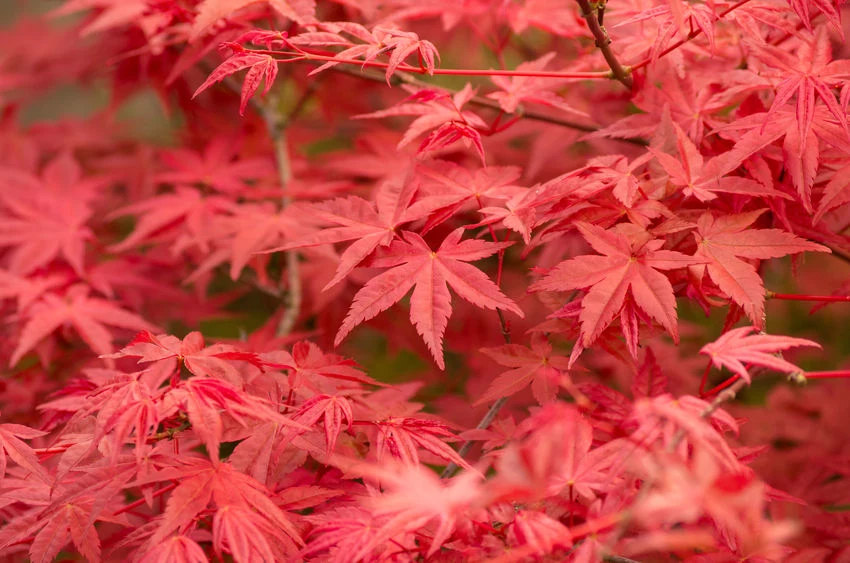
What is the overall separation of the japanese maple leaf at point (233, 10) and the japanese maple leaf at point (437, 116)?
7.7 inches

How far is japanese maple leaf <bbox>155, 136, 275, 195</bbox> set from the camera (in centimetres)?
177

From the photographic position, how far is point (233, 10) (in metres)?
1.16

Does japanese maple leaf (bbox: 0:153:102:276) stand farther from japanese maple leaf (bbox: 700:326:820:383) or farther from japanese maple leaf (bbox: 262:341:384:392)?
japanese maple leaf (bbox: 700:326:820:383)

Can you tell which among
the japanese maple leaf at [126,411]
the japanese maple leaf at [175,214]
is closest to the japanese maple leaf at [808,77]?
the japanese maple leaf at [126,411]

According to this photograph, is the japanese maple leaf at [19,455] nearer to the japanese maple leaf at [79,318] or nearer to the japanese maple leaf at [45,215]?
the japanese maple leaf at [79,318]

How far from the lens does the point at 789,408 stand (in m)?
1.82

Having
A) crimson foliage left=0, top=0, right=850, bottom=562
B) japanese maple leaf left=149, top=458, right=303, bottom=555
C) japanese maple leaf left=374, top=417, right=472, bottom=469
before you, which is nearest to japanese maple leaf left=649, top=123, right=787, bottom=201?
crimson foliage left=0, top=0, right=850, bottom=562

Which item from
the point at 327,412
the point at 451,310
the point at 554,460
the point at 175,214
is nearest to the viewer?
the point at 554,460

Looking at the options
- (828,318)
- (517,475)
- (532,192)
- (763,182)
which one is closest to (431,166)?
(532,192)

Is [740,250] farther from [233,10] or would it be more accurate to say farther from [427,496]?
[233,10]

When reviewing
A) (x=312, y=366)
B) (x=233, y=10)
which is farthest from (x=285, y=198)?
(x=312, y=366)

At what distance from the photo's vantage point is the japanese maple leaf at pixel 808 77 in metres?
1.00

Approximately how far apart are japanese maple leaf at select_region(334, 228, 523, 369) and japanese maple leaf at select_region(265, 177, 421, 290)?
0.09 feet

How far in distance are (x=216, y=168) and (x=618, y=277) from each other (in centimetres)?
116
